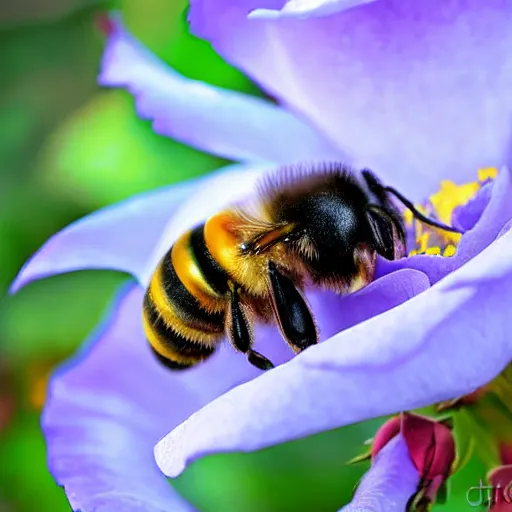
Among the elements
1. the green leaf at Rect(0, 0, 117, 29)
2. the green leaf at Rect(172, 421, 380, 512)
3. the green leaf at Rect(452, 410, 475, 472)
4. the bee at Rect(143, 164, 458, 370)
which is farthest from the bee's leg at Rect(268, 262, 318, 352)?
the green leaf at Rect(0, 0, 117, 29)

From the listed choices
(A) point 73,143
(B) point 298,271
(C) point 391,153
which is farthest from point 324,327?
(A) point 73,143

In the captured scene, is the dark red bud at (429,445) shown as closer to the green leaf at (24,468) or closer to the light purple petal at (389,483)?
the light purple petal at (389,483)

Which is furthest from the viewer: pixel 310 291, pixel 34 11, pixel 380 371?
pixel 34 11

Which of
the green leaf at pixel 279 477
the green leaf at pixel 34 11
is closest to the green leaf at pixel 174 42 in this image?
the green leaf at pixel 34 11

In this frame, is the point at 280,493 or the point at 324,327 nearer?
the point at 324,327

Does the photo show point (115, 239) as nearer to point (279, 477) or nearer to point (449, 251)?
point (449, 251)

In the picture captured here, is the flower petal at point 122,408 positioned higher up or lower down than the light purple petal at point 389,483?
higher up

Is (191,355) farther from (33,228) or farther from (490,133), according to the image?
(33,228)

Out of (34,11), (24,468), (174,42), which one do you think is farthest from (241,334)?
(34,11)
